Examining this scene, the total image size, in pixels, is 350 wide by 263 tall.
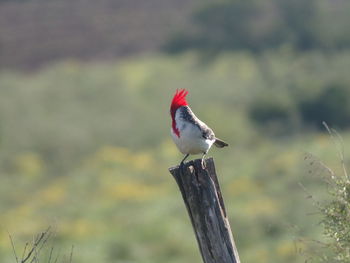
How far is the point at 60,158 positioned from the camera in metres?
33.2

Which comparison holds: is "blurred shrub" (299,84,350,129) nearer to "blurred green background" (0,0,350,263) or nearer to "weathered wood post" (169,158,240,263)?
"blurred green background" (0,0,350,263)

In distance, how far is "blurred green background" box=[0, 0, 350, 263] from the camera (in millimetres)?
→ 21953

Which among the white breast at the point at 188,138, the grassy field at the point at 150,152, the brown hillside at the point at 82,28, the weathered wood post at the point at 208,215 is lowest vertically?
the weathered wood post at the point at 208,215

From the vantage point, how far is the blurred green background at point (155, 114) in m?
22.0

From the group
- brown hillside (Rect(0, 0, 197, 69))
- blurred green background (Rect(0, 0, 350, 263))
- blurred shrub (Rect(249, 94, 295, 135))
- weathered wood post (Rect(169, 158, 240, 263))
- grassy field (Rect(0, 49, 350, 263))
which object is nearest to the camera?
weathered wood post (Rect(169, 158, 240, 263))

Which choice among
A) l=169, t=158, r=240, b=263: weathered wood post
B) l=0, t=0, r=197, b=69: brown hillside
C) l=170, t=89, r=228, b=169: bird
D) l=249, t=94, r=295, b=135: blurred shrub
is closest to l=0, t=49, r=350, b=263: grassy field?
l=249, t=94, r=295, b=135: blurred shrub

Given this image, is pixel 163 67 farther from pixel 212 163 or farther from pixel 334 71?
pixel 212 163

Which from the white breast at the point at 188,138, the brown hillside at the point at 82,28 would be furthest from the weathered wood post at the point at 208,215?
the brown hillside at the point at 82,28

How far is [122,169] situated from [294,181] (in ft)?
24.8

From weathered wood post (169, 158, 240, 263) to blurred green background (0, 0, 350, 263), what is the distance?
745 millimetres

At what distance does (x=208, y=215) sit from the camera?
6207 mm

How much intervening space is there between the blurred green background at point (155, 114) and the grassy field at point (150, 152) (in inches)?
3.0

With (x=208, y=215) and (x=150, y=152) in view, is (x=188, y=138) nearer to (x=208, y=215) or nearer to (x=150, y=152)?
(x=208, y=215)

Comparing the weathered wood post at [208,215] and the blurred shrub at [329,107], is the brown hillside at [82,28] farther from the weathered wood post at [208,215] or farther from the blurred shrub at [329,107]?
the weathered wood post at [208,215]
